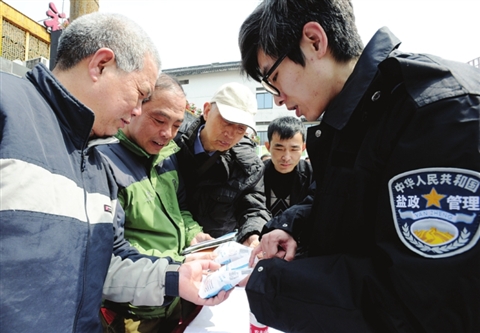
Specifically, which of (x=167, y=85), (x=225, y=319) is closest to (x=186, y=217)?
(x=225, y=319)

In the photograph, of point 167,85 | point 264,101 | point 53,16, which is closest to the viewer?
point 167,85

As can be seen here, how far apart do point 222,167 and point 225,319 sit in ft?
3.93

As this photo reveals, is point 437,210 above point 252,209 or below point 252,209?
above

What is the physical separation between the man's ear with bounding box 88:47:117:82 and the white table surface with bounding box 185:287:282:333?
1288 millimetres

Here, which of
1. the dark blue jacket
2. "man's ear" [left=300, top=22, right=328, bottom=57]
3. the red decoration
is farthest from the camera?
the red decoration

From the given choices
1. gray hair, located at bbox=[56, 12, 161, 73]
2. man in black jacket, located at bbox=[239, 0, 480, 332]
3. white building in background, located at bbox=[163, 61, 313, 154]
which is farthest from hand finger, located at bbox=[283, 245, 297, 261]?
white building in background, located at bbox=[163, 61, 313, 154]

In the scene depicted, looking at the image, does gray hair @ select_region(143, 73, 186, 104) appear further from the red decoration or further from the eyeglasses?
the red decoration

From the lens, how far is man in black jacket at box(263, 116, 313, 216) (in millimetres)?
3684

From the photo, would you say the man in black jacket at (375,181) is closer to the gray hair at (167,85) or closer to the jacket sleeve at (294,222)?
the jacket sleeve at (294,222)

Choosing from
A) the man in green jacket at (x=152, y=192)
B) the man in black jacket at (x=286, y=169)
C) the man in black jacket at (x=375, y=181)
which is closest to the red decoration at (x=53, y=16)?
the man in black jacket at (x=286, y=169)

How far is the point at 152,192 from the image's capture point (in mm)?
1832

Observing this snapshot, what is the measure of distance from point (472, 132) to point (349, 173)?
14.3 inches

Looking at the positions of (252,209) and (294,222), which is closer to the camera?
(294,222)

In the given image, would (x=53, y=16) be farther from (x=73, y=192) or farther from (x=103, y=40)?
(x=73, y=192)
